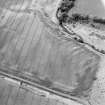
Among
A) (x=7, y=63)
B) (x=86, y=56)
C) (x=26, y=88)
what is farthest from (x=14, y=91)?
(x=86, y=56)

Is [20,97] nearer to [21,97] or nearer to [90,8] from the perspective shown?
[21,97]

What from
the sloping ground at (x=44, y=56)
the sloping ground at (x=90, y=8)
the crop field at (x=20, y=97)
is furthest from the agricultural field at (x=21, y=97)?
the sloping ground at (x=90, y=8)

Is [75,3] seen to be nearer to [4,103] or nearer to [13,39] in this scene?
[13,39]

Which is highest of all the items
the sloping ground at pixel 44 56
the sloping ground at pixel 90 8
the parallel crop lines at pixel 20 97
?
the sloping ground at pixel 90 8

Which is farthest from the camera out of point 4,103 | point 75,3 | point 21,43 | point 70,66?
point 75,3

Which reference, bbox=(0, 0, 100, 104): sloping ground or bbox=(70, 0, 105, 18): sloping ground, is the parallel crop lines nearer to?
bbox=(0, 0, 100, 104): sloping ground

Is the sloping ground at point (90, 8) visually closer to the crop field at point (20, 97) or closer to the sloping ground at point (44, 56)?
the sloping ground at point (44, 56)

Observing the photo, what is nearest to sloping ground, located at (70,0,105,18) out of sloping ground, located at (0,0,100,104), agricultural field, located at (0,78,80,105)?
sloping ground, located at (0,0,100,104)

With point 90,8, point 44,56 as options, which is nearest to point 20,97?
point 44,56
